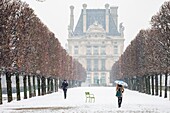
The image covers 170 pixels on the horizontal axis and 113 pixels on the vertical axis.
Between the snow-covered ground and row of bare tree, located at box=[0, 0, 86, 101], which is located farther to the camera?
row of bare tree, located at box=[0, 0, 86, 101]

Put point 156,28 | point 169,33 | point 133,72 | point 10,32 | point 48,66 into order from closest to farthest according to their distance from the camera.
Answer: point 10,32, point 169,33, point 156,28, point 48,66, point 133,72

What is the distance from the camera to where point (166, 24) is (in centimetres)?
4784

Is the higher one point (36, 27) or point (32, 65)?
point (36, 27)

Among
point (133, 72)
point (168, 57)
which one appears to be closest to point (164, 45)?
point (168, 57)

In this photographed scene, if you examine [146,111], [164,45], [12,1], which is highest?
[12,1]

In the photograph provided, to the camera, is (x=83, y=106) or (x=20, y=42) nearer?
(x=83, y=106)

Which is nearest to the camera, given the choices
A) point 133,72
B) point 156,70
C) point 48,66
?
point 156,70

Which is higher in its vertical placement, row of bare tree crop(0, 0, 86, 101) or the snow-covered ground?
row of bare tree crop(0, 0, 86, 101)

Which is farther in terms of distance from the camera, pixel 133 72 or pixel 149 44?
pixel 133 72

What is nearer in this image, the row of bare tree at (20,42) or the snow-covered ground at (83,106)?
the snow-covered ground at (83,106)

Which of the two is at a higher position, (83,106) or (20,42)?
(20,42)

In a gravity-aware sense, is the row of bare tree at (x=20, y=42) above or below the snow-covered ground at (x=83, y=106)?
above

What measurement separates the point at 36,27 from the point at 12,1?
1085cm

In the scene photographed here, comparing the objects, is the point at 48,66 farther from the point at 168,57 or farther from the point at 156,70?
the point at 168,57
